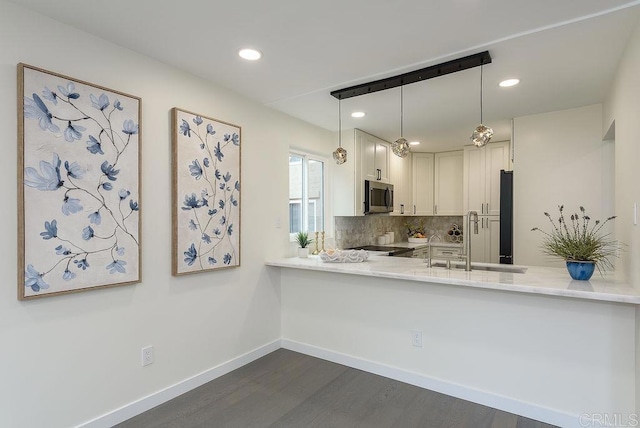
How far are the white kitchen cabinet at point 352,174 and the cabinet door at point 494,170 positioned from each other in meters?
1.69

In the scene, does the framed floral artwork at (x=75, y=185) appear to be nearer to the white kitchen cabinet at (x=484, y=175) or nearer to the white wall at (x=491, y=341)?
the white wall at (x=491, y=341)

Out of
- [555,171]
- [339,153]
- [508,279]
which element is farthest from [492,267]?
[339,153]

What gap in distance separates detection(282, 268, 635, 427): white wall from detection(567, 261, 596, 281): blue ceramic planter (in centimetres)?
20

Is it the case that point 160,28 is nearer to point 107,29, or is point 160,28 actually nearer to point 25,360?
point 107,29

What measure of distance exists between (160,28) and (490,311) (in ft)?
9.44

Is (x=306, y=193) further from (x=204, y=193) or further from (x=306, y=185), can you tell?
(x=204, y=193)

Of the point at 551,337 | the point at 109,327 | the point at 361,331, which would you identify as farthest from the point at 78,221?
the point at 551,337

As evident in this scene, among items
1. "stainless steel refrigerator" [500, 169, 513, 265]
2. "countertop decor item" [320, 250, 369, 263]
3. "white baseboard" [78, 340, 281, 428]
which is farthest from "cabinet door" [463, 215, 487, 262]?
"white baseboard" [78, 340, 281, 428]

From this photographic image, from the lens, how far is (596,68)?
2.46 meters

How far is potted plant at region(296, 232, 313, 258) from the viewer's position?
371cm

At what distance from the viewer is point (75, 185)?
6.56 feet

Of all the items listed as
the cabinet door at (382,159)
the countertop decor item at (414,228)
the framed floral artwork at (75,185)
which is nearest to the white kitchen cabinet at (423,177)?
the countertop decor item at (414,228)

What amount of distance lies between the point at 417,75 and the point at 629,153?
56.9 inches

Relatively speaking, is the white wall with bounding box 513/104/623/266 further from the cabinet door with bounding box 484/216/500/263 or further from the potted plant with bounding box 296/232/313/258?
the potted plant with bounding box 296/232/313/258
